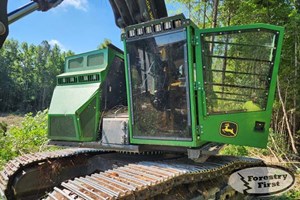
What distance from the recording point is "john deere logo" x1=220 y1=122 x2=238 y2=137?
3361 millimetres

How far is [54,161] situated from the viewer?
4.57 m

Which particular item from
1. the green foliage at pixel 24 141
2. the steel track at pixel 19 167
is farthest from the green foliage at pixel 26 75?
the steel track at pixel 19 167

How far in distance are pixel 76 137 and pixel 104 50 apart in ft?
4.19

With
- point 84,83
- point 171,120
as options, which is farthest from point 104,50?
point 171,120

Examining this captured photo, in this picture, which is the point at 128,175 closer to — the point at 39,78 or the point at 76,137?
the point at 76,137

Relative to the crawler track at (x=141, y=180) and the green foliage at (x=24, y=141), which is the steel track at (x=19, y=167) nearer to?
the crawler track at (x=141, y=180)

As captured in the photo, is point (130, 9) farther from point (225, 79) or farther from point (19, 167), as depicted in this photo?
point (19, 167)

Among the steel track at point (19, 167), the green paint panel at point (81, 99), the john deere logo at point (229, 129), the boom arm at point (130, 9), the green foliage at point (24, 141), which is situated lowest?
the green foliage at point (24, 141)

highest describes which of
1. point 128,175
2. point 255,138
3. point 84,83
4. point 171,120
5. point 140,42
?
point 140,42

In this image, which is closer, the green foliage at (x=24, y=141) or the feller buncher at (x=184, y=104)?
the feller buncher at (x=184, y=104)

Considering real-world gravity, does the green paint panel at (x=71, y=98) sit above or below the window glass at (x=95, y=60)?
below

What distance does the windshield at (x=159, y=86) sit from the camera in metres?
3.33

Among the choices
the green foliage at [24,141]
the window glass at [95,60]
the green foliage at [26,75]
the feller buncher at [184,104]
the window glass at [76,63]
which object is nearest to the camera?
the feller buncher at [184,104]

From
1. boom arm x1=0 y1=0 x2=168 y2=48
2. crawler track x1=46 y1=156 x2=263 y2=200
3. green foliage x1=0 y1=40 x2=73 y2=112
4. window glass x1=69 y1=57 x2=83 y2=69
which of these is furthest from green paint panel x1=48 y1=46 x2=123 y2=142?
green foliage x1=0 y1=40 x2=73 y2=112
